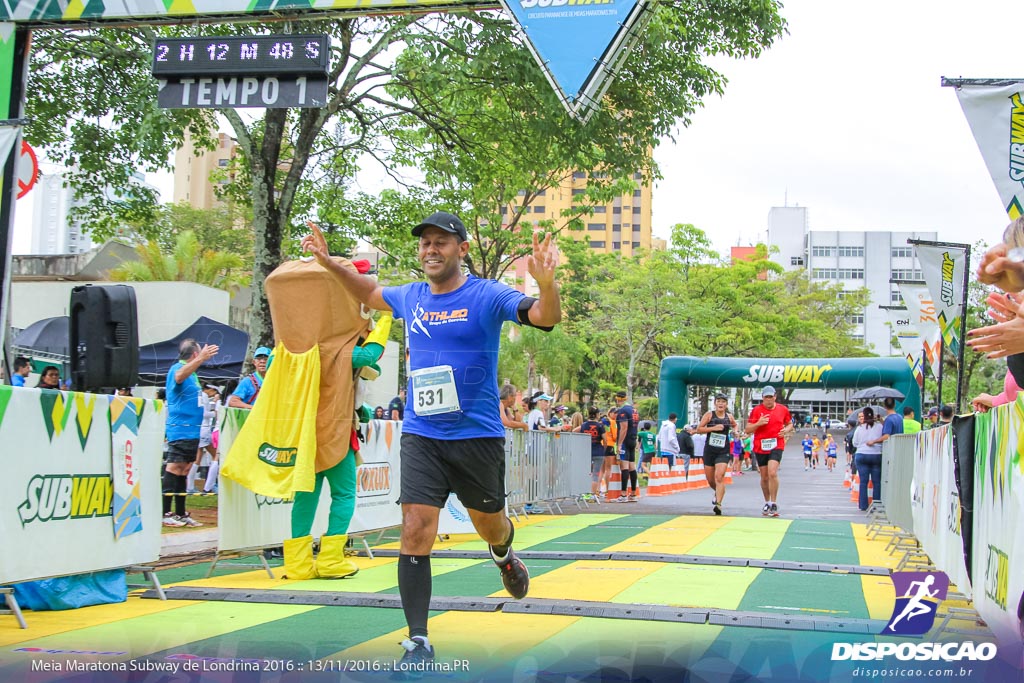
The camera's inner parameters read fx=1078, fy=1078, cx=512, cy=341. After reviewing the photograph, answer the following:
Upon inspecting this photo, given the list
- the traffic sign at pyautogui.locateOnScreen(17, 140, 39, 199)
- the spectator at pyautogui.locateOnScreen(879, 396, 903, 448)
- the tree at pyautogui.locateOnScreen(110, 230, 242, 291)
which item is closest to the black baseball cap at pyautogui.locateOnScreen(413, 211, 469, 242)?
the traffic sign at pyautogui.locateOnScreen(17, 140, 39, 199)

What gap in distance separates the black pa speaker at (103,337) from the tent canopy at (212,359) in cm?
1480

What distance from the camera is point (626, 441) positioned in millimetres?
21000

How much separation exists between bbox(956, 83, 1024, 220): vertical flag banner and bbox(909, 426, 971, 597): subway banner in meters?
1.74

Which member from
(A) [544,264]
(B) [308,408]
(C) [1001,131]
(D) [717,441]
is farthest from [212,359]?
(A) [544,264]

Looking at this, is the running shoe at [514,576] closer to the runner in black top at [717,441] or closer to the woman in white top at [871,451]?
the runner in black top at [717,441]

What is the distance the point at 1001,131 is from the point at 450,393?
4.80 m

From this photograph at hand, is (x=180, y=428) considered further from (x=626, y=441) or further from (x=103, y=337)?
(x=626, y=441)

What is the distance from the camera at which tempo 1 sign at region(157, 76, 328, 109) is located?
827cm

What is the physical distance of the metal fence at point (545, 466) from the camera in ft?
47.3

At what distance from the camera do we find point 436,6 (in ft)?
27.9

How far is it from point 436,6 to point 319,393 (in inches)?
125

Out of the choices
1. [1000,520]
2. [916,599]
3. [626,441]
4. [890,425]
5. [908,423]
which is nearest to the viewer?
[916,599]

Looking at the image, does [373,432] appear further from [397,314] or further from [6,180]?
[397,314]

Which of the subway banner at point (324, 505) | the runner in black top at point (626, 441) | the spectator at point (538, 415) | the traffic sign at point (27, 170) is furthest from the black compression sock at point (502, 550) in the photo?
the runner in black top at point (626, 441)
